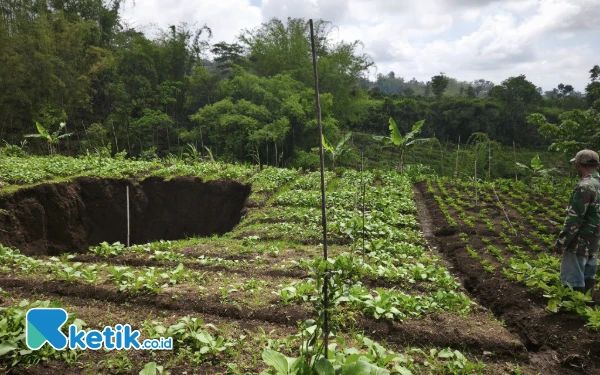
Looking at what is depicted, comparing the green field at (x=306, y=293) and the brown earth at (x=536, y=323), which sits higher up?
the green field at (x=306, y=293)

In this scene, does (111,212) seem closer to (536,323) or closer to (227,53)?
(536,323)

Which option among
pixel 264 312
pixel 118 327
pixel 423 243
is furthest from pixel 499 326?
pixel 118 327

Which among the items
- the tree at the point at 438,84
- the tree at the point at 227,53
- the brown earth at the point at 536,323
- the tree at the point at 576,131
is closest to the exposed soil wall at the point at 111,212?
the brown earth at the point at 536,323

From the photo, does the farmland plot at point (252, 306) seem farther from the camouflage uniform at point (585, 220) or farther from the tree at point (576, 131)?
the tree at point (576, 131)

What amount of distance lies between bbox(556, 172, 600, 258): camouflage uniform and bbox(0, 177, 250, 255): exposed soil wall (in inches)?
348

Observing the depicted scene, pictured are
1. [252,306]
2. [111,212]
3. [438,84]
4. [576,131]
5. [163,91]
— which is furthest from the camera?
[438,84]

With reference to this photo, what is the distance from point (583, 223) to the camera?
4.38 m

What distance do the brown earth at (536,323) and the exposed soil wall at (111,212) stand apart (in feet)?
24.8

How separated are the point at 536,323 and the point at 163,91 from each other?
80.2 ft

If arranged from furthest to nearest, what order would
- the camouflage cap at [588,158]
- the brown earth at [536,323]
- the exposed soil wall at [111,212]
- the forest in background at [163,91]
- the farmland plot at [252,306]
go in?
the forest in background at [163,91]
the exposed soil wall at [111,212]
the camouflage cap at [588,158]
the brown earth at [536,323]
the farmland plot at [252,306]

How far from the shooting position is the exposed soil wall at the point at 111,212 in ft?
28.9

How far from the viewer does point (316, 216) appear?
30.2ft

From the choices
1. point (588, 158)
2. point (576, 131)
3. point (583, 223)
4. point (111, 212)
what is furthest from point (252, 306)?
point (576, 131)

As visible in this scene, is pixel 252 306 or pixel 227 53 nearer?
pixel 252 306
